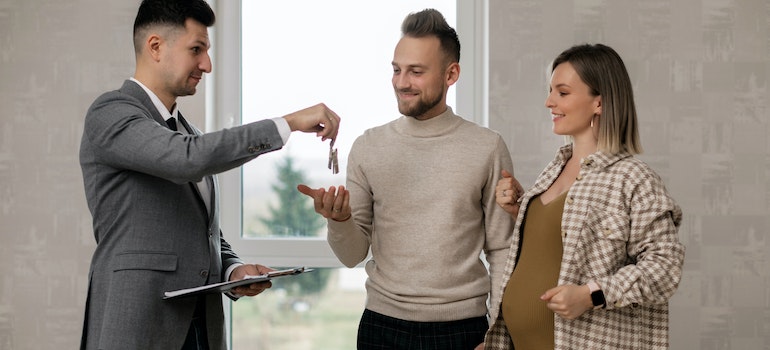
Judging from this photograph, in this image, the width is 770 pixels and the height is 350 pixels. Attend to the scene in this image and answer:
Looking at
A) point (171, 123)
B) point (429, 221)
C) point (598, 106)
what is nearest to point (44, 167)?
point (171, 123)

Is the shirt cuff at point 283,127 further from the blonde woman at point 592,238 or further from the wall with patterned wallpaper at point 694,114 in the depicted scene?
the wall with patterned wallpaper at point 694,114

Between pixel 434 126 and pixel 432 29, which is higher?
pixel 432 29

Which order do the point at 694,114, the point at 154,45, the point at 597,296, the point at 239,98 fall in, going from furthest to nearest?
the point at 239,98 < the point at 694,114 < the point at 154,45 < the point at 597,296

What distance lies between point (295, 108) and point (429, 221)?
1.26m

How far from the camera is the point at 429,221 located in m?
2.10

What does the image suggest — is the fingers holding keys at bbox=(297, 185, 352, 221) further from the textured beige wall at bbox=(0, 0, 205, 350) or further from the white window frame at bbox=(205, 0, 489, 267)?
the textured beige wall at bbox=(0, 0, 205, 350)

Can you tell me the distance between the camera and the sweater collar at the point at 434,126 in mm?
2176

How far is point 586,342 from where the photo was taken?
179 cm

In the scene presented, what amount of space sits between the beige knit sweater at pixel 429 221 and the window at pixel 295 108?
0.99m

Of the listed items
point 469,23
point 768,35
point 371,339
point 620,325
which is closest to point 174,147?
point 371,339

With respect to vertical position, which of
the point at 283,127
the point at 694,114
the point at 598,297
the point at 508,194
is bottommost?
the point at 598,297

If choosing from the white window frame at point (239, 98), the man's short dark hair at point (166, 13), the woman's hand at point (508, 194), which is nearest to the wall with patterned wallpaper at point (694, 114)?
the white window frame at point (239, 98)

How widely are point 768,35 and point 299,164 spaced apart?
1.86 metres

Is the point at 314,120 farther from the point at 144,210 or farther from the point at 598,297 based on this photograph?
the point at 598,297
